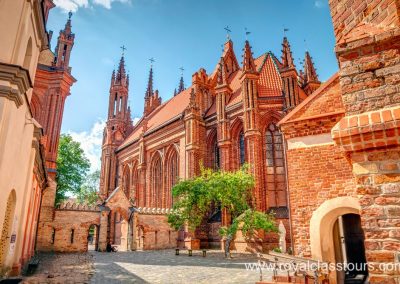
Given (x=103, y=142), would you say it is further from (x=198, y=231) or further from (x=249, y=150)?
(x=249, y=150)

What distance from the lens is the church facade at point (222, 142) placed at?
20609mm

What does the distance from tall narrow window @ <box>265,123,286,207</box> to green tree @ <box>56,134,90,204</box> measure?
21.8 meters

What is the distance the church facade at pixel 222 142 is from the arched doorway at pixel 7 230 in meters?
14.3

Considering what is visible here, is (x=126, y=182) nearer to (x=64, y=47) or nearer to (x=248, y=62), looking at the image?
(x=64, y=47)

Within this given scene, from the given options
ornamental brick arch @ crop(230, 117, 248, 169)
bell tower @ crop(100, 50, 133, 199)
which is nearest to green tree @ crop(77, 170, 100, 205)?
bell tower @ crop(100, 50, 133, 199)

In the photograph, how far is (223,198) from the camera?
1789cm

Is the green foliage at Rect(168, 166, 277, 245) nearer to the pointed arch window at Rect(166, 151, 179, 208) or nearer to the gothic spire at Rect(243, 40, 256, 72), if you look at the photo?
the gothic spire at Rect(243, 40, 256, 72)

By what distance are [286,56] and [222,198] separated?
39.3ft

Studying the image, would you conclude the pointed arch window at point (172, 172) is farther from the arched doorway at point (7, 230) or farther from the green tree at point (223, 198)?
the arched doorway at point (7, 230)

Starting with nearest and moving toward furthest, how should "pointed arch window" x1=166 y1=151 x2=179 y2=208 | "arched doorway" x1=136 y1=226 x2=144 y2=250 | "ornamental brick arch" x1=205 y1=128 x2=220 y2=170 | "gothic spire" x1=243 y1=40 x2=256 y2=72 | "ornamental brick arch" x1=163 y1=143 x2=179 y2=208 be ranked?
"gothic spire" x1=243 y1=40 x2=256 y2=72
"arched doorway" x1=136 y1=226 x2=144 y2=250
"ornamental brick arch" x1=205 y1=128 x2=220 y2=170
"pointed arch window" x1=166 y1=151 x2=179 y2=208
"ornamental brick arch" x1=163 y1=143 x2=179 y2=208

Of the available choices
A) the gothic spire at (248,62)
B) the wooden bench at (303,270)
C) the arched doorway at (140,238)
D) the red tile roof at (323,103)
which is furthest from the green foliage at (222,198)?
the red tile roof at (323,103)

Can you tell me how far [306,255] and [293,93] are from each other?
1578cm

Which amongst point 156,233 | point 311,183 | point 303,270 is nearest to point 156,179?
point 156,233

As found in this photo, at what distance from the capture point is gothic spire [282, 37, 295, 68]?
2181cm
